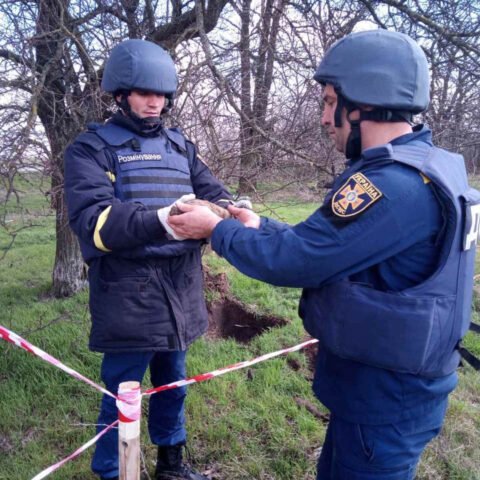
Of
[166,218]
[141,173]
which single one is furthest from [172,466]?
[141,173]

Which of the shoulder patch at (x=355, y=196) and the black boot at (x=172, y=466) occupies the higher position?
the shoulder patch at (x=355, y=196)

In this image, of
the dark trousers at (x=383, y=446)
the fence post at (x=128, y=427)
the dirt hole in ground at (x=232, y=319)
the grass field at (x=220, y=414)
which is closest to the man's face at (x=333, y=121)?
the dark trousers at (x=383, y=446)

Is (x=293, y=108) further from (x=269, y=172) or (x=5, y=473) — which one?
(x=5, y=473)

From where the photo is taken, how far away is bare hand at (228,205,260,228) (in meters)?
1.95

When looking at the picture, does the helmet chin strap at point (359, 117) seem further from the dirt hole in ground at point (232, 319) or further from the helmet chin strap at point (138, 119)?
the dirt hole in ground at point (232, 319)

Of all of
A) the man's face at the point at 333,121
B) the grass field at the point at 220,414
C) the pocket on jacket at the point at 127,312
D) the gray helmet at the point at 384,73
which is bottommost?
the grass field at the point at 220,414

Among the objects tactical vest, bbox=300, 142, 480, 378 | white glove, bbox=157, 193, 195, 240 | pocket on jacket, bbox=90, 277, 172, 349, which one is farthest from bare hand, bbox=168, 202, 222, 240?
tactical vest, bbox=300, 142, 480, 378

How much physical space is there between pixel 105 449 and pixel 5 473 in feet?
2.74

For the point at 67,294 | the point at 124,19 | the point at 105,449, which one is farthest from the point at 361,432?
the point at 67,294

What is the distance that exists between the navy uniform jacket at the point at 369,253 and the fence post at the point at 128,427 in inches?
24.3

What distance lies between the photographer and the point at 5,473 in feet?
8.64

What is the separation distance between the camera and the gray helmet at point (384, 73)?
150 centimetres

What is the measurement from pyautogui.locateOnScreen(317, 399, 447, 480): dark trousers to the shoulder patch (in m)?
0.76

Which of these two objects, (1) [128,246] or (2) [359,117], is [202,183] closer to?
(1) [128,246]
